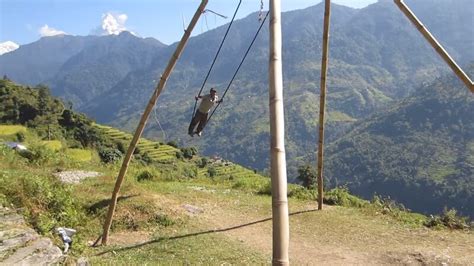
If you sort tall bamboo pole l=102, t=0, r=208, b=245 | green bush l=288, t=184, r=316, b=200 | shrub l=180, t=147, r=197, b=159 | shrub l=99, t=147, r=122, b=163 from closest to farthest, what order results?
1. tall bamboo pole l=102, t=0, r=208, b=245
2. green bush l=288, t=184, r=316, b=200
3. shrub l=99, t=147, r=122, b=163
4. shrub l=180, t=147, r=197, b=159

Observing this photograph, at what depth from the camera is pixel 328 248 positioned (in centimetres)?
1443

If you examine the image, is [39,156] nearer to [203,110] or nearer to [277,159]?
[203,110]

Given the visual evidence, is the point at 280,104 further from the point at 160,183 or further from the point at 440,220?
the point at 160,183

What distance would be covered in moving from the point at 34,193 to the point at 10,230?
5060mm

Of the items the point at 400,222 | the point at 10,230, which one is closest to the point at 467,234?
the point at 400,222

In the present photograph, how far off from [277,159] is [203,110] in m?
10.6

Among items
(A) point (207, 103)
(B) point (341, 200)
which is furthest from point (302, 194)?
(A) point (207, 103)

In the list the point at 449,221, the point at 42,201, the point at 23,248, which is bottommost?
the point at 449,221

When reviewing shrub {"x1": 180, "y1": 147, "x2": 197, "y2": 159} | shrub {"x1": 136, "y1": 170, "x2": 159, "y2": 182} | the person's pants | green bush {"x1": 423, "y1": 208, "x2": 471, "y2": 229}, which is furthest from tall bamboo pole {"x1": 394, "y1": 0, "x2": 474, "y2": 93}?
shrub {"x1": 180, "y1": 147, "x2": 197, "y2": 159}

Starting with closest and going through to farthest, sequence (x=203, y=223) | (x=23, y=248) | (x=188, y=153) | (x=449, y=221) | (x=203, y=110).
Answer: (x=23, y=248) < (x=203, y=110) < (x=203, y=223) < (x=449, y=221) < (x=188, y=153)

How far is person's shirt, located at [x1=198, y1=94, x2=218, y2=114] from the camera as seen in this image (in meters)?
15.6

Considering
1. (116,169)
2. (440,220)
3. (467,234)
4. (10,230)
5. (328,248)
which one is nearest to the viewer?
(10,230)

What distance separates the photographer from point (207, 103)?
51.7 feet

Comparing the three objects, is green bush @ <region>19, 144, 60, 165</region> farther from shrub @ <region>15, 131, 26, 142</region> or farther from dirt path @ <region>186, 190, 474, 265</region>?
shrub @ <region>15, 131, 26, 142</region>
